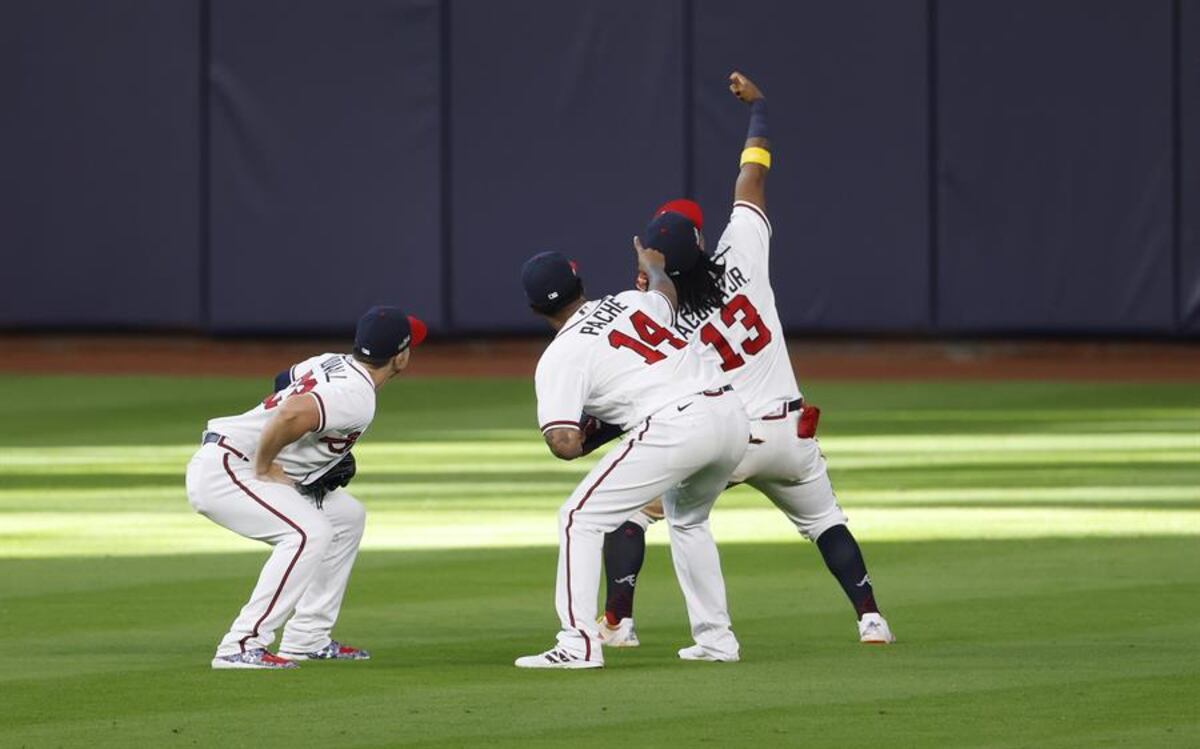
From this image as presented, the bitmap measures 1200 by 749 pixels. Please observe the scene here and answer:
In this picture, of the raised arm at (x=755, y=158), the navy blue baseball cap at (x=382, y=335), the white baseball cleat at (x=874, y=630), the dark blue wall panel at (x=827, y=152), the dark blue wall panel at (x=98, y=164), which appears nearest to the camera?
the navy blue baseball cap at (x=382, y=335)

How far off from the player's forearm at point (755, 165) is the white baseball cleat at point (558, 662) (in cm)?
205

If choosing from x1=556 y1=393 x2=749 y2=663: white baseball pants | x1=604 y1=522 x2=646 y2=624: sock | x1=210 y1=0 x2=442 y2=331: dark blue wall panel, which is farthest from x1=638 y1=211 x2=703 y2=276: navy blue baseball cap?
x1=210 y1=0 x2=442 y2=331: dark blue wall panel

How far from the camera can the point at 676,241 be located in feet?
28.1

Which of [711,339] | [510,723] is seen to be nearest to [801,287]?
[711,339]

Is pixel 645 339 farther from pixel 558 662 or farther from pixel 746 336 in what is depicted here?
pixel 558 662

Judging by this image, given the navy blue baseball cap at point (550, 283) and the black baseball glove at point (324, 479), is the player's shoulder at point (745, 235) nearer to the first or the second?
the navy blue baseball cap at point (550, 283)

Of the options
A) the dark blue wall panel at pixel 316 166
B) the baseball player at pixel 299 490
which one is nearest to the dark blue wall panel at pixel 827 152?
the dark blue wall panel at pixel 316 166

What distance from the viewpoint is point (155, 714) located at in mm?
7305

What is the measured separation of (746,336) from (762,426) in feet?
1.18

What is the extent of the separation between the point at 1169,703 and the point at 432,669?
255cm

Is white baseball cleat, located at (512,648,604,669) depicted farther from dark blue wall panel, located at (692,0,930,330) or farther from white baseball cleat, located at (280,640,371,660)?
dark blue wall panel, located at (692,0,930,330)

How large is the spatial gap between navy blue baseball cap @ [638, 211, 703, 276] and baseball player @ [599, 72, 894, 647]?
0.04 metres

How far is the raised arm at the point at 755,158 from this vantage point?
9.19m

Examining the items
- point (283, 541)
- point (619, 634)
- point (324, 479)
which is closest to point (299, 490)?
point (324, 479)
